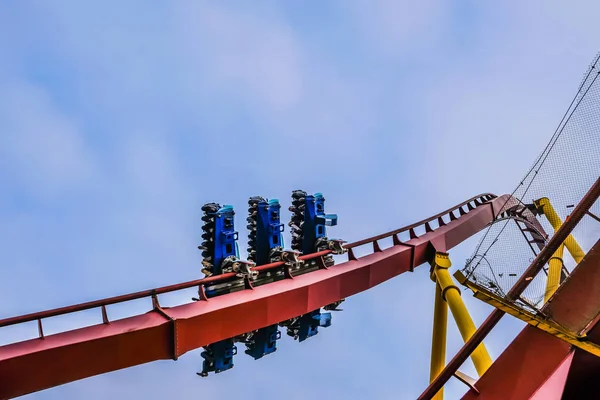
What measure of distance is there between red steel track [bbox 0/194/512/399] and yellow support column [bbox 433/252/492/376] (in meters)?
1.01

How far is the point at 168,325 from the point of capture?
5.45m

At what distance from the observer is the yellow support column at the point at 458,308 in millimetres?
6672

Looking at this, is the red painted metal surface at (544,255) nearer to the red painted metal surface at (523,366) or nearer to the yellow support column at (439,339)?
the red painted metal surface at (523,366)

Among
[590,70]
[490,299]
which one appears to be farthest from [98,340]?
[590,70]

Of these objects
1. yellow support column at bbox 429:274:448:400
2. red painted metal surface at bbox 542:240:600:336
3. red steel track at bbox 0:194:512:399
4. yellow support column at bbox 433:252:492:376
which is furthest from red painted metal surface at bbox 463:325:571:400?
yellow support column at bbox 429:274:448:400

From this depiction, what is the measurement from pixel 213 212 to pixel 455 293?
14.6ft

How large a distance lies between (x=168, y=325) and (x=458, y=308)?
480 cm

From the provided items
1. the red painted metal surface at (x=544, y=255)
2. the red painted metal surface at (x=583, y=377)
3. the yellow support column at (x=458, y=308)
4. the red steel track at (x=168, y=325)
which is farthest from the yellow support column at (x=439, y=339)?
the red painted metal surface at (x=583, y=377)

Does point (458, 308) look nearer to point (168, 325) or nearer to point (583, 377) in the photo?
point (583, 377)

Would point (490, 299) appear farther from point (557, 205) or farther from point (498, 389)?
point (557, 205)

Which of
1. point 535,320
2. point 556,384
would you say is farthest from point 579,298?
point 556,384

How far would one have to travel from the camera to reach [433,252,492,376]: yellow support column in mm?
6672

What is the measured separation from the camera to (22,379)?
4488mm

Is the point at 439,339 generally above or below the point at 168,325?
below
